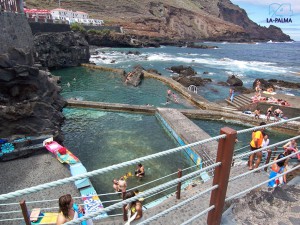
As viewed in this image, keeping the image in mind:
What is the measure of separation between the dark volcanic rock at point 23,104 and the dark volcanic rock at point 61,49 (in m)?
33.3

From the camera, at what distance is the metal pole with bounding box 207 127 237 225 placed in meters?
2.65

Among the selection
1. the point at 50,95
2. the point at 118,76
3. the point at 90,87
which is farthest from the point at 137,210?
the point at 118,76

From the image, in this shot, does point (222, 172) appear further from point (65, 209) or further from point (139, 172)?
point (139, 172)

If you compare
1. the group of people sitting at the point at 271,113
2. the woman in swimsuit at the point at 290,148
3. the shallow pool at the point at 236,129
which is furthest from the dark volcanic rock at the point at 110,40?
the woman in swimsuit at the point at 290,148

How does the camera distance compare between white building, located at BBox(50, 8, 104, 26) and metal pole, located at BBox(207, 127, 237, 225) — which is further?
white building, located at BBox(50, 8, 104, 26)

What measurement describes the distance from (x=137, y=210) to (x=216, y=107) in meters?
19.7

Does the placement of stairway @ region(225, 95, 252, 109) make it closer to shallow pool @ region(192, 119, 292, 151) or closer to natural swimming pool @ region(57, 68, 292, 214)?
shallow pool @ region(192, 119, 292, 151)

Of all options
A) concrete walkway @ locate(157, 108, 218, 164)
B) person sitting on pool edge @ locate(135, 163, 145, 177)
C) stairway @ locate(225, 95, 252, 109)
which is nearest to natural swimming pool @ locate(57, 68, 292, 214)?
person sitting on pool edge @ locate(135, 163, 145, 177)

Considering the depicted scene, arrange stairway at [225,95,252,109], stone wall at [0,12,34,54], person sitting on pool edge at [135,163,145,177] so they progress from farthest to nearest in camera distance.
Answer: stairway at [225,95,252,109]
stone wall at [0,12,34,54]
person sitting on pool edge at [135,163,145,177]

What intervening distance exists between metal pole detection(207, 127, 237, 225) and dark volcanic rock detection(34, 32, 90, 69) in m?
49.8

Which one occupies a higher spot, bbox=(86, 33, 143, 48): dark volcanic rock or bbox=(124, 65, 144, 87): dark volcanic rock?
bbox=(86, 33, 143, 48): dark volcanic rock

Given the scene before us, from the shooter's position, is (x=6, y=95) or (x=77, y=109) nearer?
(x=6, y=95)

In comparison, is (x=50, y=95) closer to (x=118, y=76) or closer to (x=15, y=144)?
(x=15, y=144)

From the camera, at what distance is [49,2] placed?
373 ft
